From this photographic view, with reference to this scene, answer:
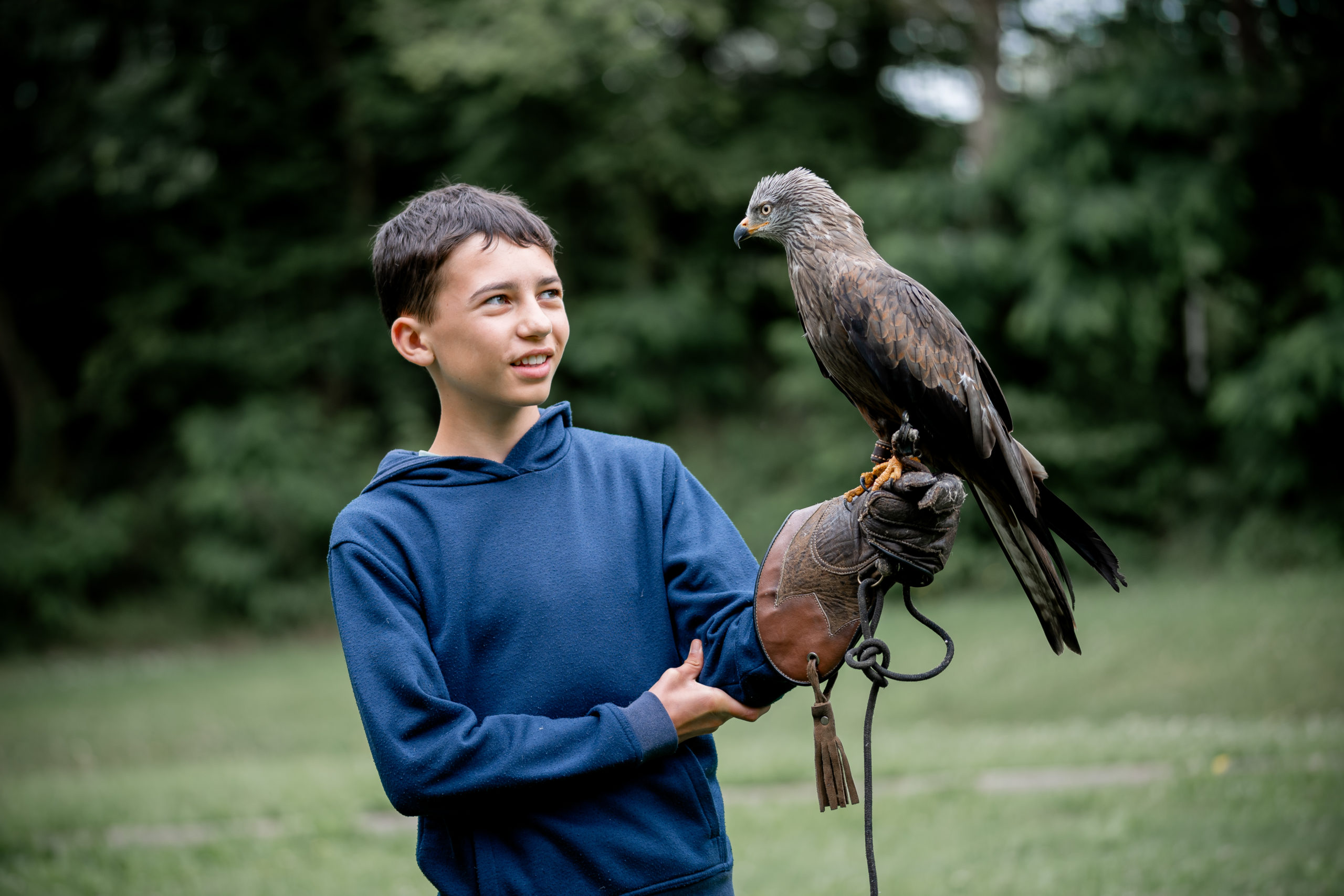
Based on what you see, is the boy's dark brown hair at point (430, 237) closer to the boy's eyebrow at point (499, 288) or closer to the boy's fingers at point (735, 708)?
the boy's eyebrow at point (499, 288)

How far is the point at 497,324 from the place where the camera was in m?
1.84

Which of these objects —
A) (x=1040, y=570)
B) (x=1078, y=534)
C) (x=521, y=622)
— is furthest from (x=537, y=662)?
(x=1078, y=534)

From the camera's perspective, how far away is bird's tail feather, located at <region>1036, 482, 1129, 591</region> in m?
2.08

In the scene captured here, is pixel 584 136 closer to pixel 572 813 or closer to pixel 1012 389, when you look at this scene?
pixel 1012 389

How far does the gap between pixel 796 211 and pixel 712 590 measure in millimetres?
1096

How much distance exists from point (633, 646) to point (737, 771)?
4195 millimetres

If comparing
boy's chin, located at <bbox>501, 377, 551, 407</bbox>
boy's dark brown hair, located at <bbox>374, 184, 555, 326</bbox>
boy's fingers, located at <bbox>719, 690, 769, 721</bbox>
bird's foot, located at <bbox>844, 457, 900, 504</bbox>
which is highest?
boy's dark brown hair, located at <bbox>374, 184, 555, 326</bbox>

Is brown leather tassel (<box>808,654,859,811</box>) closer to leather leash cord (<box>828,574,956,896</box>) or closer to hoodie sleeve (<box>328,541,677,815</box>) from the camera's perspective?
leather leash cord (<box>828,574,956,896</box>)

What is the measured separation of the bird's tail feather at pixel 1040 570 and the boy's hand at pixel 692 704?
60 centimetres

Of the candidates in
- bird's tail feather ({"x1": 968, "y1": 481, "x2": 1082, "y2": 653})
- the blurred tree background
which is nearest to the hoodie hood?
bird's tail feather ({"x1": 968, "y1": 481, "x2": 1082, "y2": 653})

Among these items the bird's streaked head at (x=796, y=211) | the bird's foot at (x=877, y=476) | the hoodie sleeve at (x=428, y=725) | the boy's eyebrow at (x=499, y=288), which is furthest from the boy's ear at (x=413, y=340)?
the bird's streaked head at (x=796, y=211)

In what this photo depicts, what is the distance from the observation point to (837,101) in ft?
43.7

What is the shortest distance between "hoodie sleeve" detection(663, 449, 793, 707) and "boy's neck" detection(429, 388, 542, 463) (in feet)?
1.00

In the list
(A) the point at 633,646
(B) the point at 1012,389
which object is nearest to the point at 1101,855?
(A) the point at 633,646
